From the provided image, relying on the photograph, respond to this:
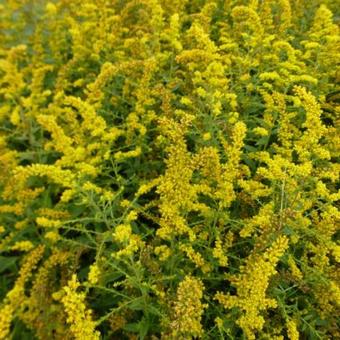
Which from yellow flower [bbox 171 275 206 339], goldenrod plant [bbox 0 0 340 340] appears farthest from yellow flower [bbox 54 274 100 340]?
yellow flower [bbox 171 275 206 339]

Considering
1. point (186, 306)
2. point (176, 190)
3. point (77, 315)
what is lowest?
point (77, 315)

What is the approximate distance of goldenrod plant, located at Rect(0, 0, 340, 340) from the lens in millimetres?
A: 2375

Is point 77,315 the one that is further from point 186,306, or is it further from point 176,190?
point 176,190

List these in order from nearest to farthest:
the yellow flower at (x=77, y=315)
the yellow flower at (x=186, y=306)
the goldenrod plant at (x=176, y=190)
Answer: the yellow flower at (x=186, y=306), the yellow flower at (x=77, y=315), the goldenrod plant at (x=176, y=190)

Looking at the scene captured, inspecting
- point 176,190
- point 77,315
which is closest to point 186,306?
point 77,315

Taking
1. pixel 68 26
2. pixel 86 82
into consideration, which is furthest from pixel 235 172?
pixel 68 26

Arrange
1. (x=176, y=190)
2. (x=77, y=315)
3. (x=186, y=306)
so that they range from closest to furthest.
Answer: (x=186, y=306) → (x=77, y=315) → (x=176, y=190)

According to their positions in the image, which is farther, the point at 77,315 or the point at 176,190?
the point at 176,190

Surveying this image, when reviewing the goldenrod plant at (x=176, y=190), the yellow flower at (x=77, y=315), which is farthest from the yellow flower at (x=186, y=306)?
the yellow flower at (x=77, y=315)

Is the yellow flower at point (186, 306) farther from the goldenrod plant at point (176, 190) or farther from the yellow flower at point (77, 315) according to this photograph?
the yellow flower at point (77, 315)

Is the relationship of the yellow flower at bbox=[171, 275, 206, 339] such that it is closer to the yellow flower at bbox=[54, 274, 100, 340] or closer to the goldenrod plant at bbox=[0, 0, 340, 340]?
the goldenrod plant at bbox=[0, 0, 340, 340]

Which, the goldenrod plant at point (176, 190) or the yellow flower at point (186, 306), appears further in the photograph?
the goldenrod plant at point (176, 190)

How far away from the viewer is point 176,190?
2320 mm

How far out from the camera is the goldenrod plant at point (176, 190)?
7.79ft
